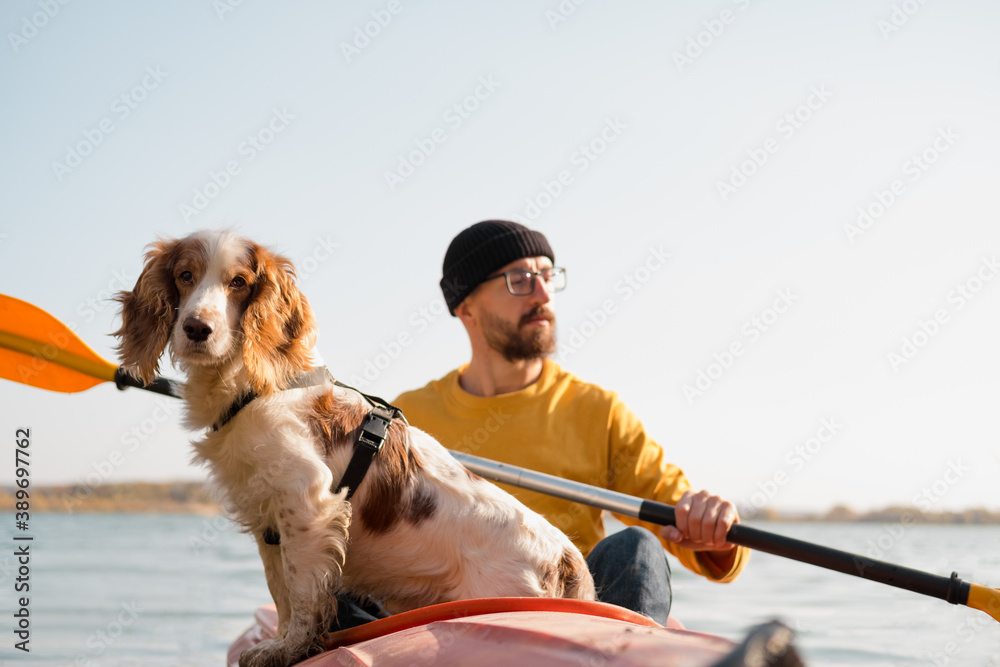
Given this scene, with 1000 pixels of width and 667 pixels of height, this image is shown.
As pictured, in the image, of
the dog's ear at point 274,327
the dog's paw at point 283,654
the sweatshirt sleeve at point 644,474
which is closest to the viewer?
the dog's paw at point 283,654

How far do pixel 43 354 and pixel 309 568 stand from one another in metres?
2.25

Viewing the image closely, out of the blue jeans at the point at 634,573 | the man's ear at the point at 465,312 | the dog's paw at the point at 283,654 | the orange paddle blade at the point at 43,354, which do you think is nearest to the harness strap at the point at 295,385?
the dog's paw at the point at 283,654

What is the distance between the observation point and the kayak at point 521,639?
1377mm

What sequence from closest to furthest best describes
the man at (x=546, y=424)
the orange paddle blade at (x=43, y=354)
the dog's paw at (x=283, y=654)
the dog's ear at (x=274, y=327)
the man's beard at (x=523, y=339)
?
the dog's paw at (x=283, y=654) → the dog's ear at (x=274, y=327) → the man at (x=546, y=424) → the orange paddle blade at (x=43, y=354) → the man's beard at (x=523, y=339)

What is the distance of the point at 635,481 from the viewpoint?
3.12 metres

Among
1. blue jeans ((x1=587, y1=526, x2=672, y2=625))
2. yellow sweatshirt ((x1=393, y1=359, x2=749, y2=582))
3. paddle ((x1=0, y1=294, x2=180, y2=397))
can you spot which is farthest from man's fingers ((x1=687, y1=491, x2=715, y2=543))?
paddle ((x1=0, y1=294, x2=180, y2=397))

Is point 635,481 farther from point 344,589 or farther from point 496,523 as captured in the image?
point 344,589

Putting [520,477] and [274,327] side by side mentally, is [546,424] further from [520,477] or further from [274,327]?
[274,327]

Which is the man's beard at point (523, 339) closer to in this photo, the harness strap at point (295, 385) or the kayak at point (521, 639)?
the harness strap at point (295, 385)

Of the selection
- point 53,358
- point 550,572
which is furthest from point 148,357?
point 53,358

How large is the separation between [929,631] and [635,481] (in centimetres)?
425

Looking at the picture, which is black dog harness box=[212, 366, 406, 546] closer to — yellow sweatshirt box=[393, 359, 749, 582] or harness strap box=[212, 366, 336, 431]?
harness strap box=[212, 366, 336, 431]

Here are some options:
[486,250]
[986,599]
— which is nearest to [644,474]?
[986,599]

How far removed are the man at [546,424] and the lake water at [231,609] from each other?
1.32ft
